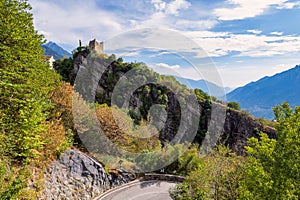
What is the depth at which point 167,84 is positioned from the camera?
159 feet

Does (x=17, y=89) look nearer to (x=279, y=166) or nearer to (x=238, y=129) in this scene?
(x=279, y=166)

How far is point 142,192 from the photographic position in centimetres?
1752

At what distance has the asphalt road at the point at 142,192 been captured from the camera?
16.5 m

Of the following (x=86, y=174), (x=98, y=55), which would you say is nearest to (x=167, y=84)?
(x=98, y=55)

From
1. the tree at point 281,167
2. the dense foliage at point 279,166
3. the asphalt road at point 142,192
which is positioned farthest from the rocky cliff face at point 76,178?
the tree at point 281,167

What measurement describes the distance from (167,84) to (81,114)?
3050 centimetres

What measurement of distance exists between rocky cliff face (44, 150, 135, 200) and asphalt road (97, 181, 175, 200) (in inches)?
34.6

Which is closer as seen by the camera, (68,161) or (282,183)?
(282,183)

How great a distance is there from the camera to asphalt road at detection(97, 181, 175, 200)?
1650cm

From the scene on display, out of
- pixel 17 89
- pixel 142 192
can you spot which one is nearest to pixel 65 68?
pixel 142 192

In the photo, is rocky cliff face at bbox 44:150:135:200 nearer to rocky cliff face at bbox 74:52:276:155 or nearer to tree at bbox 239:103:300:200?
tree at bbox 239:103:300:200

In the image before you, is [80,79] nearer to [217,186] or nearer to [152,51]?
[152,51]

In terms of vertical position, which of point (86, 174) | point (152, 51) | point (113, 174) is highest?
point (152, 51)

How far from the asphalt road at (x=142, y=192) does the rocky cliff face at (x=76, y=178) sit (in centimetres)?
88
